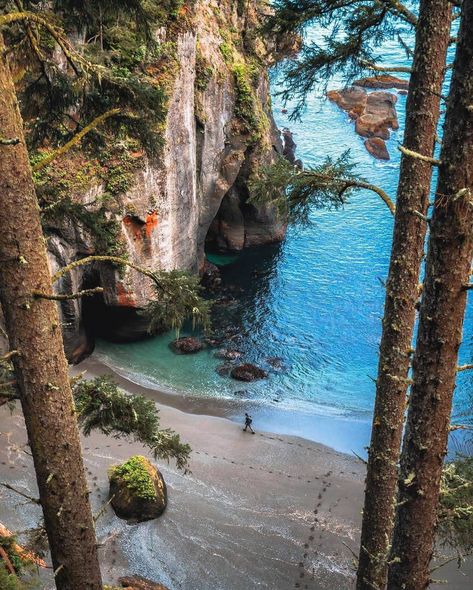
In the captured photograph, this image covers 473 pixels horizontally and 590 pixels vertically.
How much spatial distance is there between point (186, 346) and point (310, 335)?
4.92 metres

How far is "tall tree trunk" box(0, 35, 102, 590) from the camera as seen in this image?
5.59 m

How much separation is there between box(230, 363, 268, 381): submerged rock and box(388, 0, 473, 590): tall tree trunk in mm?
15000

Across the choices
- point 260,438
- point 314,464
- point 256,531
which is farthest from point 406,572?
point 260,438

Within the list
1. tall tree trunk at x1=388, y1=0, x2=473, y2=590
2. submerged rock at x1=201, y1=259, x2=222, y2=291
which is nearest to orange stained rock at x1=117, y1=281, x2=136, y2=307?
submerged rock at x1=201, y1=259, x2=222, y2=291

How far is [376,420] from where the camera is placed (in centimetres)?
799

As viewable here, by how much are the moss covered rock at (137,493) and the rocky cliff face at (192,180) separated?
6.68 meters

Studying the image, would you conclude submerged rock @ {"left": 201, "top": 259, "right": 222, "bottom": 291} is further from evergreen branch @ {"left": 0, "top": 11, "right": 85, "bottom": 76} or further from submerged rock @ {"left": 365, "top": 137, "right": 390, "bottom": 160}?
evergreen branch @ {"left": 0, "top": 11, "right": 85, "bottom": 76}

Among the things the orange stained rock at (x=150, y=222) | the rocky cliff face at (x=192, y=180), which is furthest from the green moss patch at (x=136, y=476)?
the orange stained rock at (x=150, y=222)

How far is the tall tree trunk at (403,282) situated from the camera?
7043mm

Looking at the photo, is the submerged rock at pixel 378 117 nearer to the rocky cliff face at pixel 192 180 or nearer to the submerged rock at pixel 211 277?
the rocky cliff face at pixel 192 180

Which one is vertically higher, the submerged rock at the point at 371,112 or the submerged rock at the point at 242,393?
the submerged rock at the point at 371,112

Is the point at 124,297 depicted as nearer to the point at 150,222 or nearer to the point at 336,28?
the point at 150,222

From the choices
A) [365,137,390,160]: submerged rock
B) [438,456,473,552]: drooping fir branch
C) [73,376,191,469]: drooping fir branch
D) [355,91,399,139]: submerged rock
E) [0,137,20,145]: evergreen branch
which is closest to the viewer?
[0,137,20,145]: evergreen branch

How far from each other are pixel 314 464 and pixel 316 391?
4.96m
